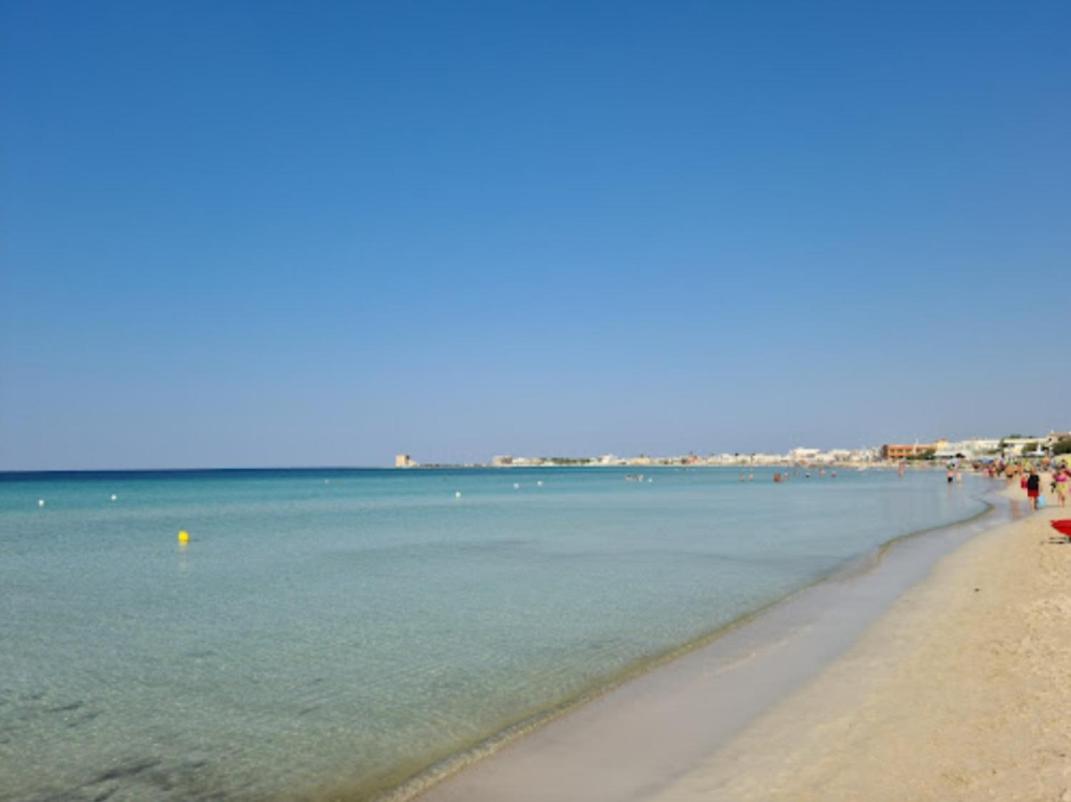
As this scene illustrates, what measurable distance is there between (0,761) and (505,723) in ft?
15.7

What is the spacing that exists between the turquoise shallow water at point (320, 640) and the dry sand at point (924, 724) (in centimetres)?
272

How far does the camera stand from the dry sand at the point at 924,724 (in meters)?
5.85

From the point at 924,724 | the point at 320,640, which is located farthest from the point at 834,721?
the point at 320,640

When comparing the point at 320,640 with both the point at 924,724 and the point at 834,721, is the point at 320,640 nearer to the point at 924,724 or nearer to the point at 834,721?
the point at 834,721

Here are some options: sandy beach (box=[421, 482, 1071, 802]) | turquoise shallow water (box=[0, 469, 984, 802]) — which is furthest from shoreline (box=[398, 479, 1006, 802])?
turquoise shallow water (box=[0, 469, 984, 802])

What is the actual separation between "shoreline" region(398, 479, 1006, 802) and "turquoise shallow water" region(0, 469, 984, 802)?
1.47 feet

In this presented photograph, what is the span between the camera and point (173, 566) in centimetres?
2406

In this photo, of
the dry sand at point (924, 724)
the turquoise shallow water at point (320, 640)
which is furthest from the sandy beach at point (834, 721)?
the turquoise shallow water at point (320, 640)

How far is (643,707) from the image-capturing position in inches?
343

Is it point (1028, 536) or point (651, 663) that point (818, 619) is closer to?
point (651, 663)

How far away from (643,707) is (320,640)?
250 inches

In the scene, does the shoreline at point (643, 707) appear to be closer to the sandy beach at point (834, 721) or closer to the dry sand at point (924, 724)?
the sandy beach at point (834, 721)

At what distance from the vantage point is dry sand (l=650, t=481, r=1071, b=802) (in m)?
5.85

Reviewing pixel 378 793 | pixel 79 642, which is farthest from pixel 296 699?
pixel 79 642
